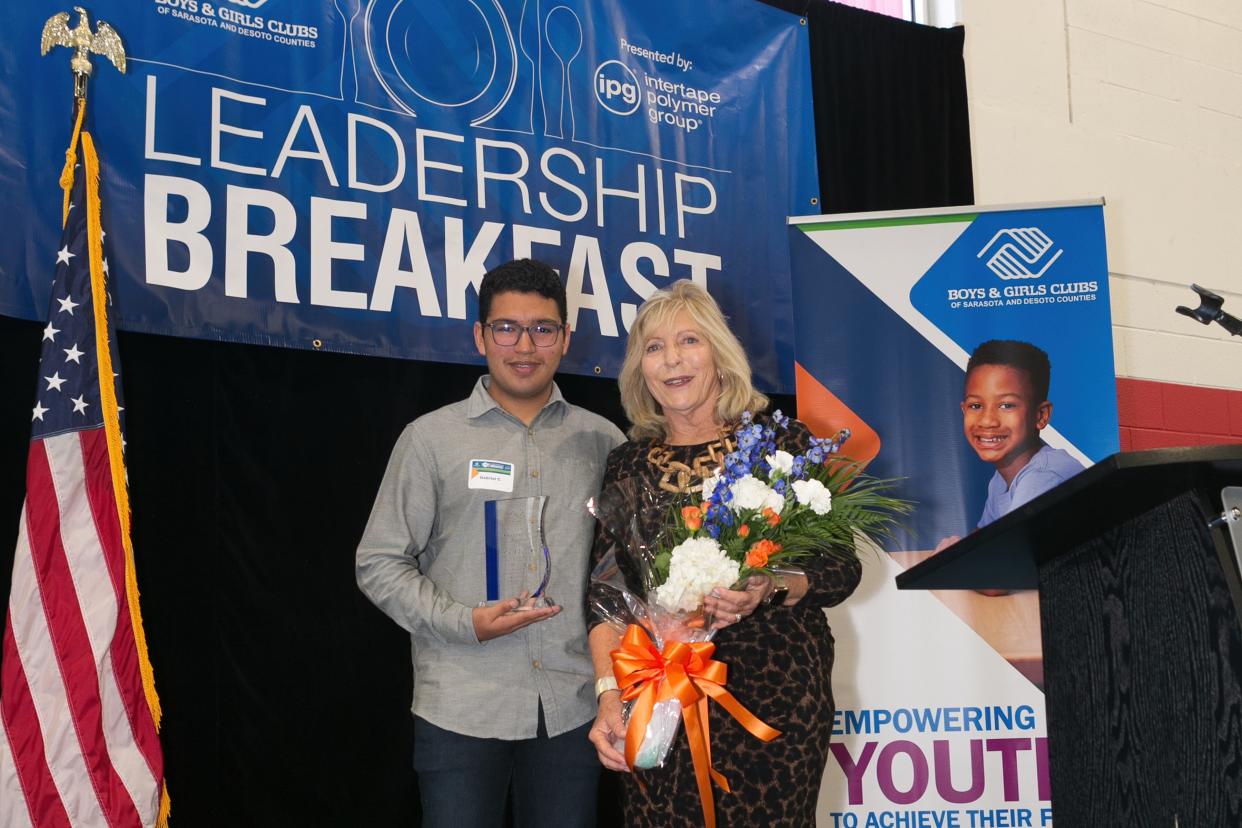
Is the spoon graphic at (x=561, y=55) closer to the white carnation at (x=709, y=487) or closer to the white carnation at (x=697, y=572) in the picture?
the white carnation at (x=709, y=487)

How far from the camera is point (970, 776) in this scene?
3.39 metres

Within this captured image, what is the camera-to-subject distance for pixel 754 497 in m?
2.08

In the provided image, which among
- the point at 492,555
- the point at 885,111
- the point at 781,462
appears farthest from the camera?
the point at 885,111

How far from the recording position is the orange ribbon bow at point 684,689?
2.17 m

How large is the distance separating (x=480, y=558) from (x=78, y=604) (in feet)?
2.87

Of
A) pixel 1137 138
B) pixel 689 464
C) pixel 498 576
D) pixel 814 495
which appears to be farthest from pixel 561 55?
pixel 1137 138

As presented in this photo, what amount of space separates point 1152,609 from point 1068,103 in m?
4.13

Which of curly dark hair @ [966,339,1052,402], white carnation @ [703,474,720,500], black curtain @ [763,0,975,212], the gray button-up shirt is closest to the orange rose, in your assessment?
white carnation @ [703,474,720,500]

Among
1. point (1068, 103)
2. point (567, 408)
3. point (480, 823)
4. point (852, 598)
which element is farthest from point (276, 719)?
point (1068, 103)

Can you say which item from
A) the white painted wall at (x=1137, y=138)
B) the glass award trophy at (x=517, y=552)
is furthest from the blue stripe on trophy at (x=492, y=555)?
the white painted wall at (x=1137, y=138)

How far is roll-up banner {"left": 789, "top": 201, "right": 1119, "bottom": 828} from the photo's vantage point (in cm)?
340

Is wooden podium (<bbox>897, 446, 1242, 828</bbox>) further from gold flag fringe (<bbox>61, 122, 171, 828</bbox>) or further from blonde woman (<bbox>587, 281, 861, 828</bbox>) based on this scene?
gold flag fringe (<bbox>61, 122, 171, 828</bbox>)

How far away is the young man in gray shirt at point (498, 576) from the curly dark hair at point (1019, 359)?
→ 1.41 metres

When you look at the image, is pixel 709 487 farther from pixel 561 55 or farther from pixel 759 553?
pixel 561 55
